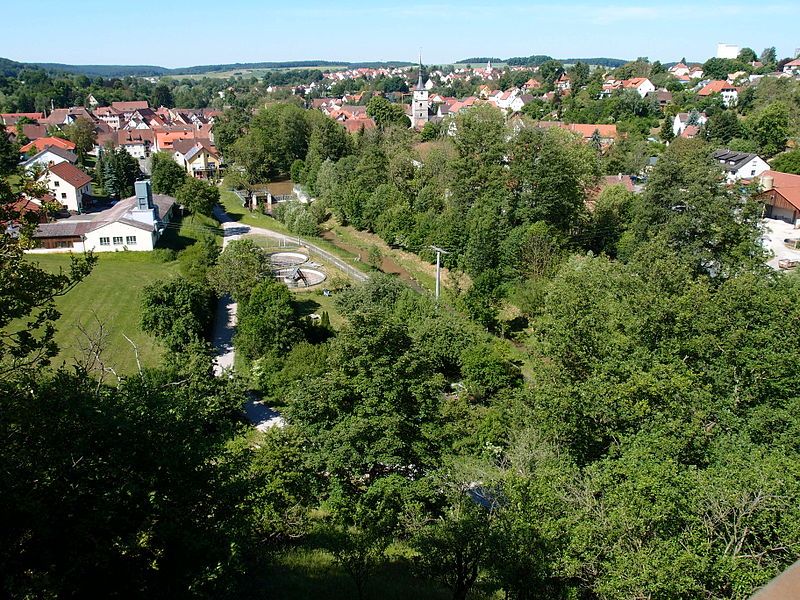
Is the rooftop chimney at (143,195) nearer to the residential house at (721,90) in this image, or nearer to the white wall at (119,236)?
the white wall at (119,236)

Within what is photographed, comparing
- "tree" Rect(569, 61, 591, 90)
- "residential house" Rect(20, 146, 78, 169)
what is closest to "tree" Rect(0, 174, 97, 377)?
"residential house" Rect(20, 146, 78, 169)

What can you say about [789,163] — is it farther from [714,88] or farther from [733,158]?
[714,88]

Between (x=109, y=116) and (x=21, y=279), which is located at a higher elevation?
(x=109, y=116)

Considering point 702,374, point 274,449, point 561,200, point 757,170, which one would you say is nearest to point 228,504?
point 274,449

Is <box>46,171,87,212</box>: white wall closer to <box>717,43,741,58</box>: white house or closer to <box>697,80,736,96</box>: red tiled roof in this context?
<box>697,80,736,96</box>: red tiled roof

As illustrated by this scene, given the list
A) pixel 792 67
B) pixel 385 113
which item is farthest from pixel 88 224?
pixel 792 67

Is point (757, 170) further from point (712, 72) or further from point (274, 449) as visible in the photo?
point (712, 72)
